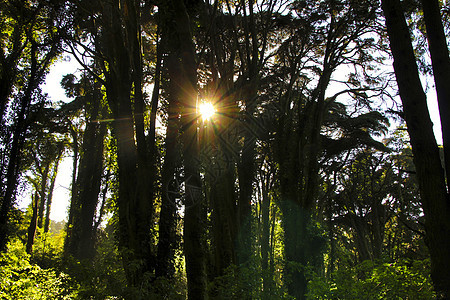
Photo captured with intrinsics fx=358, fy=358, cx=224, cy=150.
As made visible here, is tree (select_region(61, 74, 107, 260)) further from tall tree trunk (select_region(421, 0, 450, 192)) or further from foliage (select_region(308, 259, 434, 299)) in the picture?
tall tree trunk (select_region(421, 0, 450, 192))

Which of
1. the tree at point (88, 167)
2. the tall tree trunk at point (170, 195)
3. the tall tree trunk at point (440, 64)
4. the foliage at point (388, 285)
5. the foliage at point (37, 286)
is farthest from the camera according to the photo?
the tree at point (88, 167)

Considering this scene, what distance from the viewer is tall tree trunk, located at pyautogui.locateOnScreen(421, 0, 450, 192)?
210 inches

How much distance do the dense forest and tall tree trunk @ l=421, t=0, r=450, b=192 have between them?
0.07 feet

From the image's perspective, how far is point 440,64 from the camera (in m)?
5.60

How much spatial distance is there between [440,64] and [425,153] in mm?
1449

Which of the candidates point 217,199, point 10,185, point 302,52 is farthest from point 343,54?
point 10,185

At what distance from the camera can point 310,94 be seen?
14883mm

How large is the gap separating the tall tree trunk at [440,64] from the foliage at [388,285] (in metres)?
1.58

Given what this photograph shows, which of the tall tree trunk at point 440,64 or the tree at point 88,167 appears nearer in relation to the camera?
the tall tree trunk at point 440,64

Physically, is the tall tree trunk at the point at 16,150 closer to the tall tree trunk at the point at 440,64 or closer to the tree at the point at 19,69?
the tree at the point at 19,69

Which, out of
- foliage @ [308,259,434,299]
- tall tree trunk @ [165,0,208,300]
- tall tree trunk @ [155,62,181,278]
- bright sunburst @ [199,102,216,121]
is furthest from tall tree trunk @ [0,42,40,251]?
foliage @ [308,259,434,299]

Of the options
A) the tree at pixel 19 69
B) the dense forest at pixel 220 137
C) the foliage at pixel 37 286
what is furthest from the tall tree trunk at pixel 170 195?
the tree at pixel 19 69

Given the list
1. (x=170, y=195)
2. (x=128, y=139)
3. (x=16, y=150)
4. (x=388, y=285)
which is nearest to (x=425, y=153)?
(x=388, y=285)

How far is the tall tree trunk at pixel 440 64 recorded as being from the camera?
534 cm
